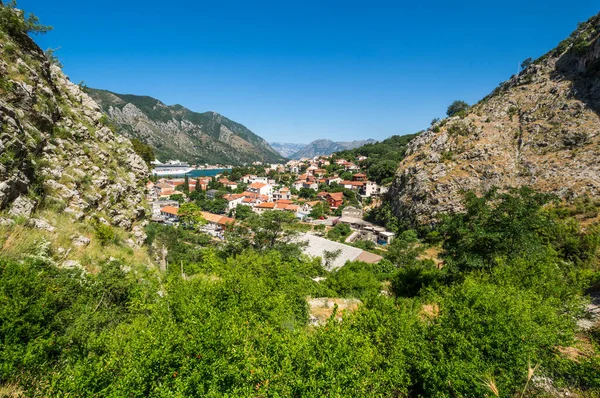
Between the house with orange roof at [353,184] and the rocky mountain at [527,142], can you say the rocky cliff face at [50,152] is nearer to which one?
the rocky mountain at [527,142]

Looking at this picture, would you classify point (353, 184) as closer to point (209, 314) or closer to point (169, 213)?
point (169, 213)

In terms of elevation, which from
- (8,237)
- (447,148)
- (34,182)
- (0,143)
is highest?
(447,148)

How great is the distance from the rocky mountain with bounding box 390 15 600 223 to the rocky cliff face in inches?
1416

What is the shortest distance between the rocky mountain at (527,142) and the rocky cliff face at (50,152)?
3597cm

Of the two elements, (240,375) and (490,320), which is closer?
(240,375)

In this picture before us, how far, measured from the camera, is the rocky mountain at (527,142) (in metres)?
36.5

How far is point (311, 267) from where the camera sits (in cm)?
2855

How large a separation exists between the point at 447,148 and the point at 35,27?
58392mm

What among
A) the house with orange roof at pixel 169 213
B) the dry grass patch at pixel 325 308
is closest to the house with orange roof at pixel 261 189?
the house with orange roof at pixel 169 213

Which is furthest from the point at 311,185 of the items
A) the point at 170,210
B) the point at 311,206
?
the point at 170,210

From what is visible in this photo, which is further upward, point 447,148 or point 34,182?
point 447,148

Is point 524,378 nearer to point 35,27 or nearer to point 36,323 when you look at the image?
point 36,323

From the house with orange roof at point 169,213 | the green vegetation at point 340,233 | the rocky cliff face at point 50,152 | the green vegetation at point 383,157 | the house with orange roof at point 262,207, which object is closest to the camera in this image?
the rocky cliff face at point 50,152

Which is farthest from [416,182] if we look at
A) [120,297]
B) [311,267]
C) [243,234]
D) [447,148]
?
[120,297]
